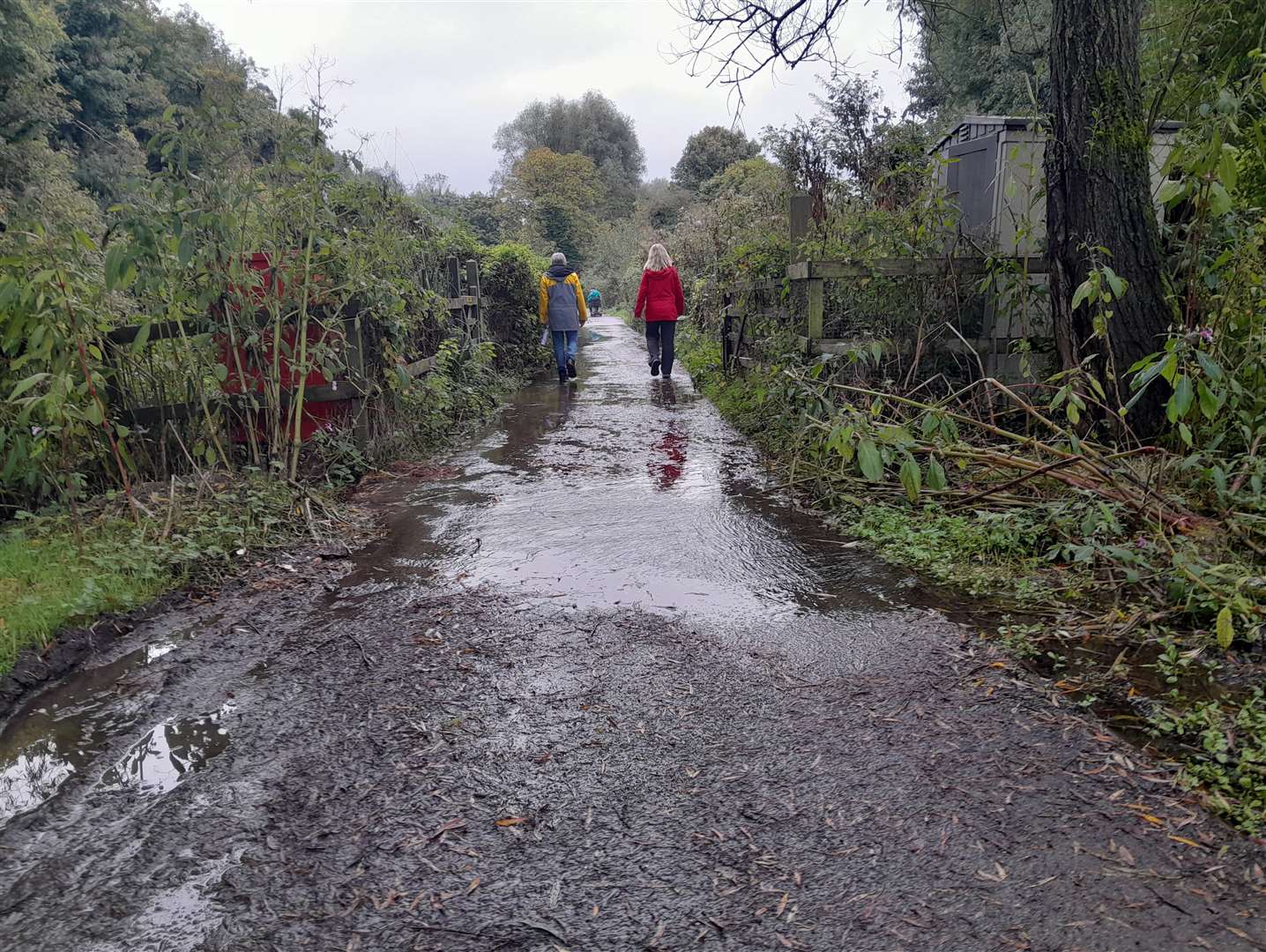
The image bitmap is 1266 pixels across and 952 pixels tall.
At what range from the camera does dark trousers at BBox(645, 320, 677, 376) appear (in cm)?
1395

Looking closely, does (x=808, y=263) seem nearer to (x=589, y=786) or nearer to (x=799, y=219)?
(x=799, y=219)

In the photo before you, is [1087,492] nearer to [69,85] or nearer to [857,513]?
[857,513]

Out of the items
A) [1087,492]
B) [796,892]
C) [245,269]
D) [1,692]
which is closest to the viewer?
[796,892]

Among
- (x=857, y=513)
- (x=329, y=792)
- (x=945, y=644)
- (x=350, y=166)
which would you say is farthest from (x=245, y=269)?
(x=945, y=644)

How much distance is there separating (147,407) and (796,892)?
5.78 meters

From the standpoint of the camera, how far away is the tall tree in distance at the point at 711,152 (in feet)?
151

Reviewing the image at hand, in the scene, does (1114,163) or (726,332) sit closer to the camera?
(1114,163)

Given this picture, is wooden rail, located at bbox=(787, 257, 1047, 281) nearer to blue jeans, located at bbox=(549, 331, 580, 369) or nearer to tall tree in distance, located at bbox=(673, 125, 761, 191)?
blue jeans, located at bbox=(549, 331, 580, 369)

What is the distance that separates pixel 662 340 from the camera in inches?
560

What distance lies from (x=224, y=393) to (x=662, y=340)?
903 centimetres

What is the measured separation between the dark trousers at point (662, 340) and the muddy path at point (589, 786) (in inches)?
376

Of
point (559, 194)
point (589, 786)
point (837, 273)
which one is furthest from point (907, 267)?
point (559, 194)

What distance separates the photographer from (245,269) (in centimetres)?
569

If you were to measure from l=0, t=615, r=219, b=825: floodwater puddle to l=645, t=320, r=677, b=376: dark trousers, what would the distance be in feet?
35.4
